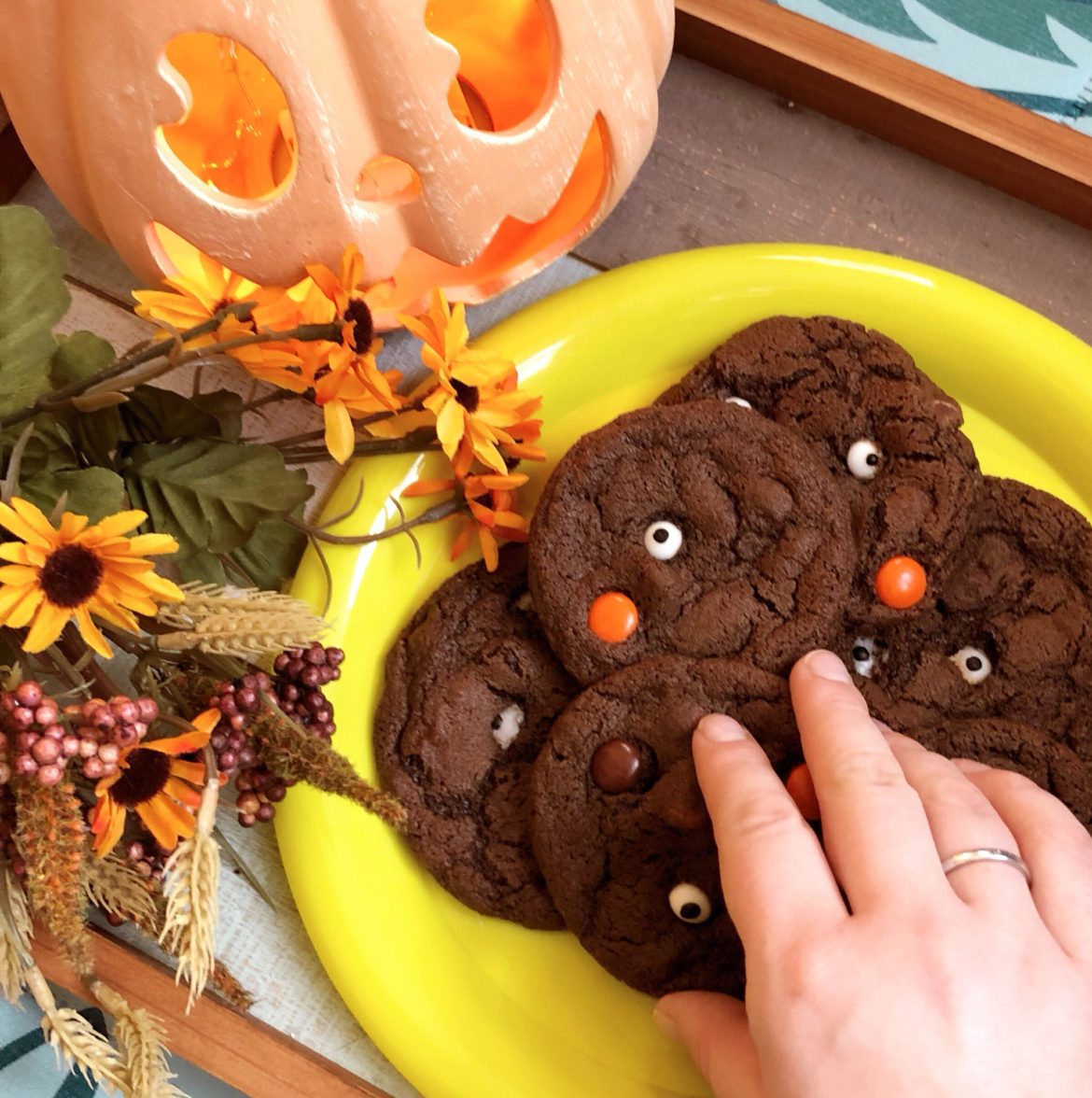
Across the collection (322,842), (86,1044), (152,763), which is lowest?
(322,842)

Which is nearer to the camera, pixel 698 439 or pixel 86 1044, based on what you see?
pixel 86 1044

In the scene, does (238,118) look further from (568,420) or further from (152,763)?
(152,763)

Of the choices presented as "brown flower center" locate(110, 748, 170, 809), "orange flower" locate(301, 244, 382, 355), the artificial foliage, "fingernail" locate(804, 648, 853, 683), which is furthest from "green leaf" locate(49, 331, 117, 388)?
"fingernail" locate(804, 648, 853, 683)

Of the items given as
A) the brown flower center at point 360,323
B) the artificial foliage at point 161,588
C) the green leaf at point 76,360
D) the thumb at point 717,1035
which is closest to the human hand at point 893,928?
the thumb at point 717,1035

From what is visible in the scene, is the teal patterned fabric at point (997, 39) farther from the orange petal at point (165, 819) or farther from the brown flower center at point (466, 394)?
the orange petal at point (165, 819)

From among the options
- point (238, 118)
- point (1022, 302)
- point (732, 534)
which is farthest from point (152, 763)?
point (1022, 302)

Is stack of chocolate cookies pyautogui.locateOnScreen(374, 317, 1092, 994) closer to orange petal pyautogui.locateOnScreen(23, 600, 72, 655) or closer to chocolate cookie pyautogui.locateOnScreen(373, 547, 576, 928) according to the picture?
chocolate cookie pyautogui.locateOnScreen(373, 547, 576, 928)
